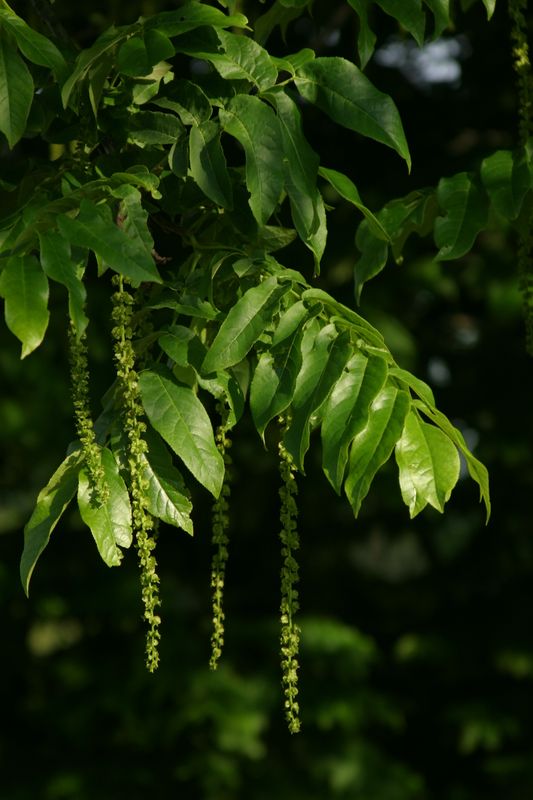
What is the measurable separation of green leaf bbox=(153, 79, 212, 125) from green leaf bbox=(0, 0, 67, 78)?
159 millimetres

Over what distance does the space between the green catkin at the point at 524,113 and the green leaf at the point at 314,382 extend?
1.97 ft

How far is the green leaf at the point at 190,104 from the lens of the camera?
1.81 metres

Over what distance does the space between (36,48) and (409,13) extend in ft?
1.97

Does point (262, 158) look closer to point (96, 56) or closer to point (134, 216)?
point (134, 216)

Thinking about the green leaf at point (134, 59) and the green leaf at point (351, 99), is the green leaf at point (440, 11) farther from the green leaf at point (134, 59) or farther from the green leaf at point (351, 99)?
the green leaf at point (134, 59)

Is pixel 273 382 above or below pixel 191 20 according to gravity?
Result: below

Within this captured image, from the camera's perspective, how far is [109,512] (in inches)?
66.1

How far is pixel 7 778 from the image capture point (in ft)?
18.1

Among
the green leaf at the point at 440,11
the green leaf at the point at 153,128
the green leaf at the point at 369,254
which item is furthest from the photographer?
the green leaf at the point at 369,254

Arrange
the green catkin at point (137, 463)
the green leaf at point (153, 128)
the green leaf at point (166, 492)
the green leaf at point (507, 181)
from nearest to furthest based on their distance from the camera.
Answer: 1. the green catkin at point (137, 463)
2. the green leaf at point (166, 492)
3. the green leaf at point (153, 128)
4. the green leaf at point (507, 181)

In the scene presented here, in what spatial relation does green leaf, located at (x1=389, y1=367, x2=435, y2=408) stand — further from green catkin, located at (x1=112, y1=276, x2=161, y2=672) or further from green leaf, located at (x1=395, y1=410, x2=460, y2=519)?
green catkin, located at (x1=112, y1=276, x2=161, y2=672)

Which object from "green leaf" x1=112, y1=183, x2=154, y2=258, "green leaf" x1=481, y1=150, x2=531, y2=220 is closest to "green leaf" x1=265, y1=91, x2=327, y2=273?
"green leaf" x1=112, y1=183, x2=154, y2=258

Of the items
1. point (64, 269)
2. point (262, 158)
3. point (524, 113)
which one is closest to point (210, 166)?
point (262, 158)

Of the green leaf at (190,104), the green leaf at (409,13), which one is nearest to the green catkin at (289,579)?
the green leaf at (190,104)
